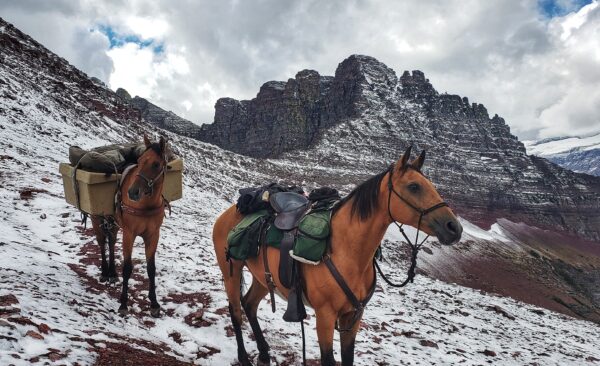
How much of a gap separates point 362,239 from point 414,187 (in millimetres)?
920

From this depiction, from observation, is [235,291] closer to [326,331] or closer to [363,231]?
[326,331]

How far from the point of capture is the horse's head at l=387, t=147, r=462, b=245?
380 centimetres

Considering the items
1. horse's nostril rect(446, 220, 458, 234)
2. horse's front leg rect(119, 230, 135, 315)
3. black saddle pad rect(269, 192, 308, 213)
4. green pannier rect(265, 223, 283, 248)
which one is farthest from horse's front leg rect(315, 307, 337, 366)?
horse's front leg rect(119, 230, 135, 315)

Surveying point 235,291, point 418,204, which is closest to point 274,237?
point 235,291

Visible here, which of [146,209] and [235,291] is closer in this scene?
[235,291]

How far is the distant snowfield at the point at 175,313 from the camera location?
476 cm

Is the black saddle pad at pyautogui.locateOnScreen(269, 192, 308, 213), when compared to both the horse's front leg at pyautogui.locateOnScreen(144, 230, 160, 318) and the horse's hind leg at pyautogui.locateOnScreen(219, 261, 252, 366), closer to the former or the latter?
the horse's hind leg at pyautogui.locateOnScreen(219, 261, 252, 366)

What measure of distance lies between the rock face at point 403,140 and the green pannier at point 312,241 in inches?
2174

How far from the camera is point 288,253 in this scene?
15.5 feet

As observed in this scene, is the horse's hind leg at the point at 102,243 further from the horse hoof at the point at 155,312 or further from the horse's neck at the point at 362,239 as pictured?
the horse's neck at the point at 362,239

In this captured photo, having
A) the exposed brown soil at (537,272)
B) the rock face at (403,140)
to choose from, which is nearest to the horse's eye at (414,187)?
the exposed brown soil at (537,272)

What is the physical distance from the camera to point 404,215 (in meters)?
4.07

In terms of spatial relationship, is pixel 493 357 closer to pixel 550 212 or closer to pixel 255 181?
pixel 255 181

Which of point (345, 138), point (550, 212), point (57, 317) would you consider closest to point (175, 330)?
point (57, 317)
